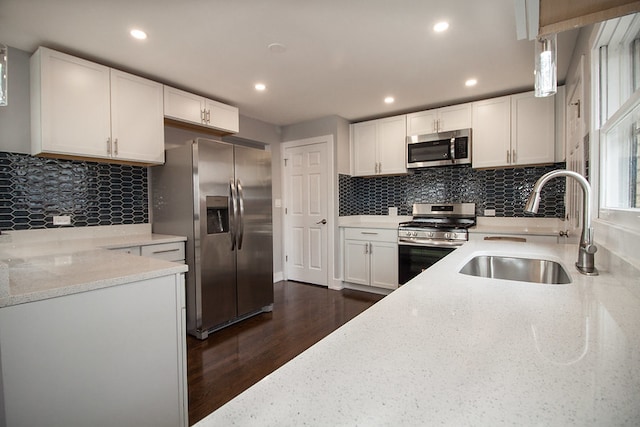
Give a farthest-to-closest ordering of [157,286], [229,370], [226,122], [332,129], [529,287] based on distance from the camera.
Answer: [332,129], [226,122], [229,370], [157,286], [529,287]

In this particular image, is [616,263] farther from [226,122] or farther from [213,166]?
[226,122]

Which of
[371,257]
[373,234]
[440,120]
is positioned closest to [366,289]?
[371,257]

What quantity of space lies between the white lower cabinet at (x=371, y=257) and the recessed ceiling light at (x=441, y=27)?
2138 millimetres

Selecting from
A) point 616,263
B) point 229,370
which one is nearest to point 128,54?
point 229,370

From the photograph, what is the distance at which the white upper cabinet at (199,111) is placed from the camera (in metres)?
2.89

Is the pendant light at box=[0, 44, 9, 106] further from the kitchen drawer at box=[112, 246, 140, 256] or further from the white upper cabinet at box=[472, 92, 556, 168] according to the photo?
the white upper cabinet at box=[472, 92, 556, 168]

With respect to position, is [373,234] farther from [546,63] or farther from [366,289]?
[546,63]

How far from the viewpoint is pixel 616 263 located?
1078 millimetres

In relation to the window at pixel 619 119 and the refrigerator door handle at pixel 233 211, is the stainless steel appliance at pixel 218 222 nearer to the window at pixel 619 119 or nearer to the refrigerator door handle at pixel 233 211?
the refrigerator door handle at pixel 233 211

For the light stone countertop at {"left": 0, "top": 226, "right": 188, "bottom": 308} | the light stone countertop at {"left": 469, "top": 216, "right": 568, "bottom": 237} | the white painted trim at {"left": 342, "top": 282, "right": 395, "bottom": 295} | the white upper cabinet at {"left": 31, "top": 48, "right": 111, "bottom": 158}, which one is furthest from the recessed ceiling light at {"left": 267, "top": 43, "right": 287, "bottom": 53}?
the white painted trim at {"left": 342, "top": 282, "right": 395, "bottom": 295}

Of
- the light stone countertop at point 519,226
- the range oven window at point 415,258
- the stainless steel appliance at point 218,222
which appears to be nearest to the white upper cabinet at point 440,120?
the light stone countertop at point 519,226

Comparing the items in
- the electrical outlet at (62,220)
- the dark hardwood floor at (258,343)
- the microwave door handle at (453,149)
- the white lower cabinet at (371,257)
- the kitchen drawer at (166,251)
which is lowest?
the dark hardwood floor at (258,343)

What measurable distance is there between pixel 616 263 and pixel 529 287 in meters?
0.38

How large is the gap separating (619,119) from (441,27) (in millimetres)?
1241
